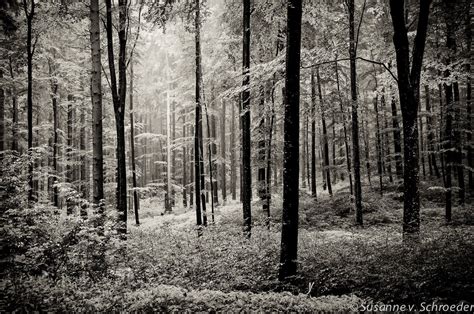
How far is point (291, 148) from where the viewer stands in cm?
708

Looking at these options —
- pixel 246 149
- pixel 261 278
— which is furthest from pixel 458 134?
pixel 261 278

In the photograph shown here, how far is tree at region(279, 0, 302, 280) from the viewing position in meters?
7.07

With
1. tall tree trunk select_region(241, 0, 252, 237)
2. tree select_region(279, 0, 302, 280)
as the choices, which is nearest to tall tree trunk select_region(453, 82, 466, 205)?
tall tree trunk select_region(241, 0, 252, 237)

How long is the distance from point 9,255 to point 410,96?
463 inches

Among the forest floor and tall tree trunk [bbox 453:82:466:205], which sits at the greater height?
tall tree trunk [bbox 453:82:466:205]

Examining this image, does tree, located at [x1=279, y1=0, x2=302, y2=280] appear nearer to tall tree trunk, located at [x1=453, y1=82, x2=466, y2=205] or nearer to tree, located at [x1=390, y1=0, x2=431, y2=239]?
tree, located at [x1=390, y1=0, x2=431, y2=239]

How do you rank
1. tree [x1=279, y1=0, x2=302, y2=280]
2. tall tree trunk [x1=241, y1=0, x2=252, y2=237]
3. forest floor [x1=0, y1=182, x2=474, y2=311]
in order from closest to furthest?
forest floor [x1=0, y1=182, x2=474, y2=311] → tree [x1=279, y1=0, x2=302, y2=280] → tall tree trunk [x1=241, y1=0, x2=252, y2=237]

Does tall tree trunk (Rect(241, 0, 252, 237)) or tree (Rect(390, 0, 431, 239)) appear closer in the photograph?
tree (Rect(390, 0, 431, 239))

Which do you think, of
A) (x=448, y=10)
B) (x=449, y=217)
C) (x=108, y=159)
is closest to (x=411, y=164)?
(x=448, y=10)

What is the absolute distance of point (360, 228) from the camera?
14.3m

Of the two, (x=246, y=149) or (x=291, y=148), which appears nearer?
(x=291, y=148)

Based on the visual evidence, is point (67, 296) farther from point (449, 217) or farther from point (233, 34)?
point (449, 217)

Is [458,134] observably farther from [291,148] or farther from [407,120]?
[291,148]

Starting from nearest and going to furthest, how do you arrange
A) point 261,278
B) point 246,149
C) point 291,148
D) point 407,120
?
point 291,148, point 261,278, point 407,120, point 246,149
